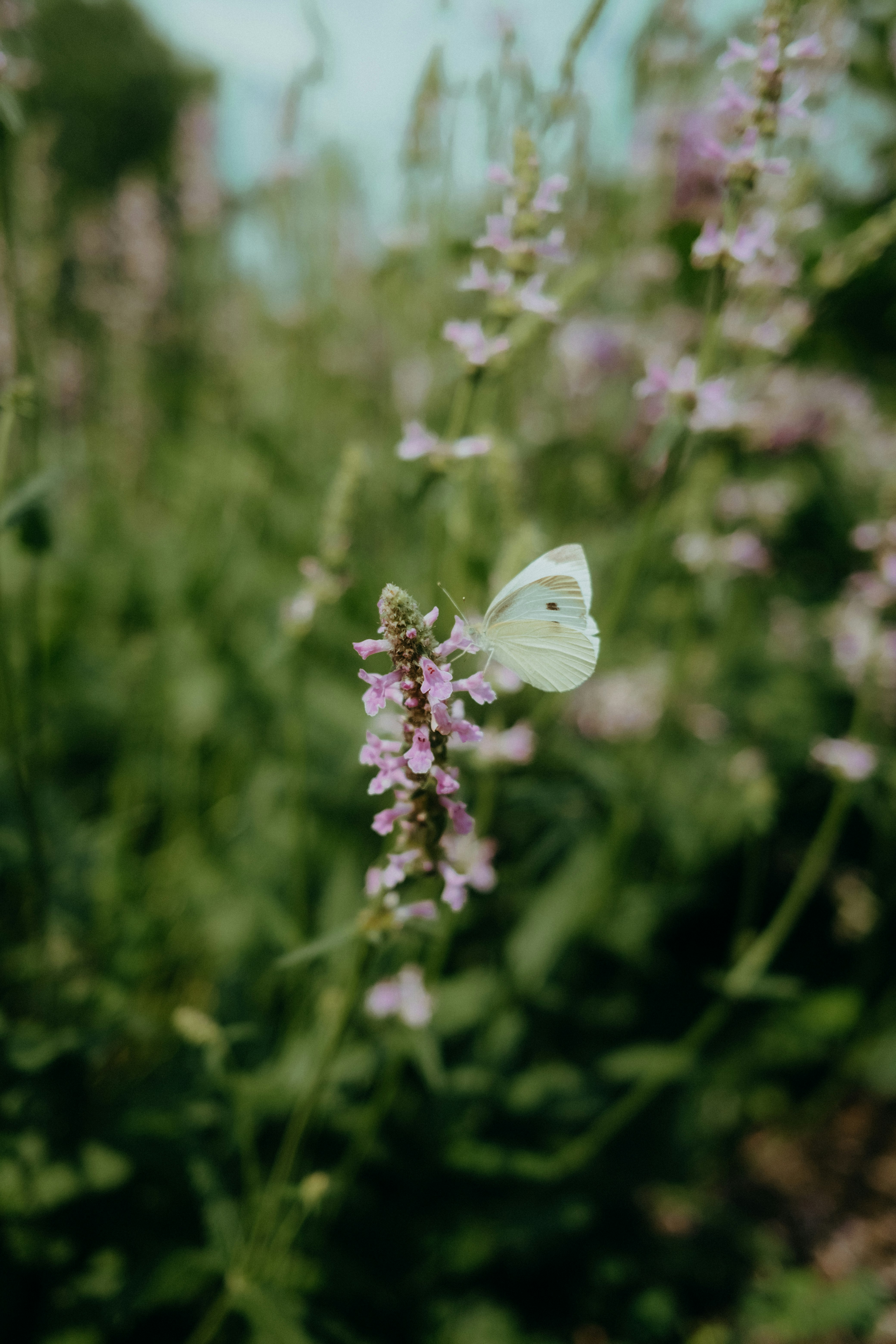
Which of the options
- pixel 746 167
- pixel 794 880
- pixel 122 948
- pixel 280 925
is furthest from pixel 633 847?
pixel 746 167

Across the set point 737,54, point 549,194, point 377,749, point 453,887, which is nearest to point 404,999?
point 453,887

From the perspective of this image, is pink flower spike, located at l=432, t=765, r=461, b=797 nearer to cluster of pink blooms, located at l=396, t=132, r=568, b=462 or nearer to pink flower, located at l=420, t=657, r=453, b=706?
pink flower, located at l=420, t=657, r=453, b=706

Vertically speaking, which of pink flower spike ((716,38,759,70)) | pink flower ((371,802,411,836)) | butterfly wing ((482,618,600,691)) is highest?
pink flower spike ((716,38,759,70))

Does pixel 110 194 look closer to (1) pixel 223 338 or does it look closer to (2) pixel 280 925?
(1) pixel 223 338

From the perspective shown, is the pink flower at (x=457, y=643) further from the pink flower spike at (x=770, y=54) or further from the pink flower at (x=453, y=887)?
the pink flower spike at (x=770, y=54)

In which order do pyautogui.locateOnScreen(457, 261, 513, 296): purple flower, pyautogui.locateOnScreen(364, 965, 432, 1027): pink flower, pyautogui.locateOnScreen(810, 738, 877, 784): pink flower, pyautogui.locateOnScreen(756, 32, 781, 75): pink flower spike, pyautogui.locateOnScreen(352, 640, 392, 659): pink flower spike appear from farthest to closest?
1. pyautogui.locateOnScreen(810, 738, 877, 784): pink flower
2. pyautogui.locateOnScreen(364, 965, 432, 1027): pink flower
3. pyautogui.locateOnScreen(457, 261, 513, 296): purple flower
4. pyautogui.locateOnScreen(756, 32, 781, 75): pink flower spike
5. pyautogui.locateOnScreen(352, 640, 392, 659): pink flower spike

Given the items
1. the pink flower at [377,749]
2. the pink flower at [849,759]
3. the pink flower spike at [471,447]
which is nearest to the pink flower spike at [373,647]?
the pink flower at [377,749]

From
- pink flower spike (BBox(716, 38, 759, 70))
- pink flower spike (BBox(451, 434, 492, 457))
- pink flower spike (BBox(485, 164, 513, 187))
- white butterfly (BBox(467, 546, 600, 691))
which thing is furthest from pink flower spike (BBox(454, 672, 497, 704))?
pink flower spike (BBox(716, 38, 759, 70))
